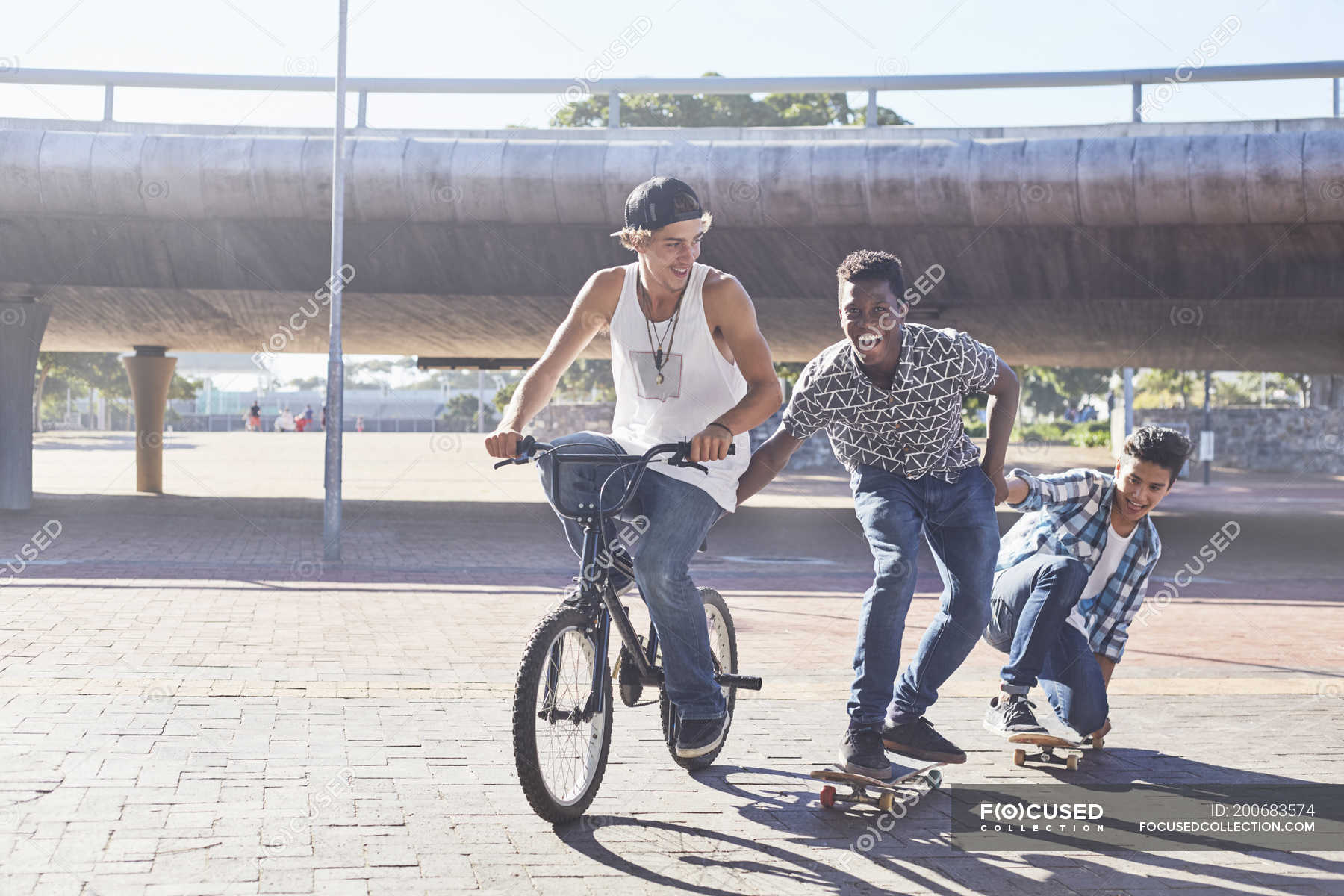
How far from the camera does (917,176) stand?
617 inches

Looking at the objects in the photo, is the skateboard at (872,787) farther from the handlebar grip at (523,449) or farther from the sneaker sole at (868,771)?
the handlebar grip at (523,449)

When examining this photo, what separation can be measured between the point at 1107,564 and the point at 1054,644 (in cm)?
41

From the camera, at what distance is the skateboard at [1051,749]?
4.80 m

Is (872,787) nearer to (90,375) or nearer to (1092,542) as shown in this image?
(1092,542)

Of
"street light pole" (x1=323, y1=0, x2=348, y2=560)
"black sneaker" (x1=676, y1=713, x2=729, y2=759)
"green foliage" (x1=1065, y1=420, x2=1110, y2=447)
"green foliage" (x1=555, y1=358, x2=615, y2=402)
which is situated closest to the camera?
"black sneaker" (x1=676, y1=713, x2=729, y2=759)

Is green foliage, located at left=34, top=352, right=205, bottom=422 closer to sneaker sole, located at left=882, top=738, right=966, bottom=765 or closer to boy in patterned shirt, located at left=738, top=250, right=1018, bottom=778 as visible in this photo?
boy in patterned shirt, located at left=738, top=250, right=1018, bottom=778

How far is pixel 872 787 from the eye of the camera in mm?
4254

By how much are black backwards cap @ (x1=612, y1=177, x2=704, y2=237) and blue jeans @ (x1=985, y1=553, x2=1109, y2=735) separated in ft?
6.20

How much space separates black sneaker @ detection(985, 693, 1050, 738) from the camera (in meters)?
4.92

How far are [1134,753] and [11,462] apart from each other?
16555 millimetres

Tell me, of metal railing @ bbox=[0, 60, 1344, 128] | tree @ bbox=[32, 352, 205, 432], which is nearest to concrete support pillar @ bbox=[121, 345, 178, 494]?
metal railing @ bbox=[0, 60, 1344, 128]

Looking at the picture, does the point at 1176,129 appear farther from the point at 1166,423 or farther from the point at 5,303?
the point at 1166,423

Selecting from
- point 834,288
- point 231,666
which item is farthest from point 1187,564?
point 231,666

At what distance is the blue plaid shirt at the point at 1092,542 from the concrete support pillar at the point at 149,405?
19838 millimetres
